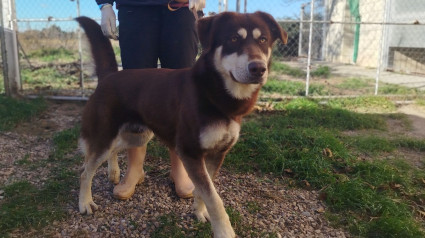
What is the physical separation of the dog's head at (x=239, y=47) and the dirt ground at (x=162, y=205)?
3.38 feet

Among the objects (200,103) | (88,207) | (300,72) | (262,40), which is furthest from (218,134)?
(300,72)

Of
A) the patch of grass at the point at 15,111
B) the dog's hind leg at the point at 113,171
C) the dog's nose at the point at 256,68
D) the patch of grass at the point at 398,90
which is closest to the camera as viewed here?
the dog's nose at the point at 256,68

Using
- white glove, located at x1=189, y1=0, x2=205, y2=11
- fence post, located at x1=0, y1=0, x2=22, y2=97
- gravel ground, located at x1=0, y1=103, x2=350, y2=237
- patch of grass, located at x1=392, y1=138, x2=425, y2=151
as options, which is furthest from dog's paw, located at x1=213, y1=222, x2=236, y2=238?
fence post, located at x1=0, y1=0, x2=22, y2=97

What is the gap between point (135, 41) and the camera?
9.41 ft

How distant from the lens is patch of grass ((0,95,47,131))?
4957 millimetres

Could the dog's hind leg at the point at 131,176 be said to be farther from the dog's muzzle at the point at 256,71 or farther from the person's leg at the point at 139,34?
the dog's muzzle at the point at 256,71

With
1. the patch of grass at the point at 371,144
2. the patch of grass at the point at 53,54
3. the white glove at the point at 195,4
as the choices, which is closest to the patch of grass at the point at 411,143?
the patch of grass at the point at 371,144

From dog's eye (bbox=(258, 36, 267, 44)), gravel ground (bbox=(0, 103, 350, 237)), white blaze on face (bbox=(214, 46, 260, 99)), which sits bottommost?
gravel ground (bbox=(0, 103, 350, 237))

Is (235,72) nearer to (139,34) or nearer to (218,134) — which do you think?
(218,134)

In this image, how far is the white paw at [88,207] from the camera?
2.68 metres

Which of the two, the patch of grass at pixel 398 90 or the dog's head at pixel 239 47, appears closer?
the dog's head at pixel 239 47

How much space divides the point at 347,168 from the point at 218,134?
1.86 m

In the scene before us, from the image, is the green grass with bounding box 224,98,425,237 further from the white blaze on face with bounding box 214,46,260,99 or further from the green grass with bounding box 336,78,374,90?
the green grass with bounding box 336,78,374,90

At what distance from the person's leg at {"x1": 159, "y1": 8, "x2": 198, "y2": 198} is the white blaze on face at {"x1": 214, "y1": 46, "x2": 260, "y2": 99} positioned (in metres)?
0.70
